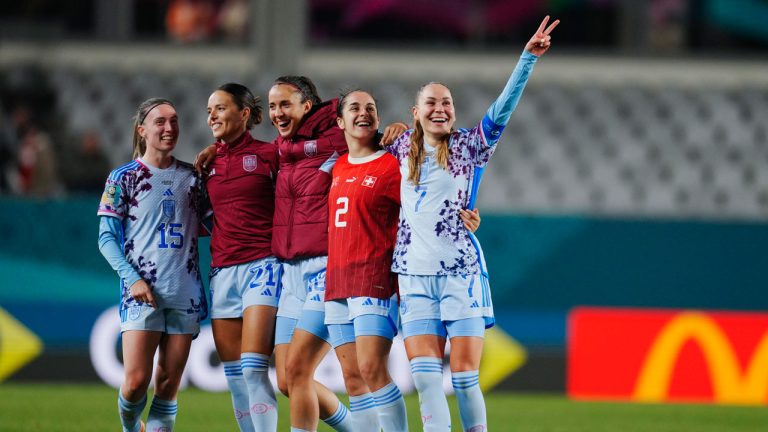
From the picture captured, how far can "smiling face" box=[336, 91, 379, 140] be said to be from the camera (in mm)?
5859

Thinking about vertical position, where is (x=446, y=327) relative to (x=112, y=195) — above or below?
below

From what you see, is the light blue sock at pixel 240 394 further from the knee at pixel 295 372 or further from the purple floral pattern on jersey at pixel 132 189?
the purple floral pattern on jersey at pixel 132 189

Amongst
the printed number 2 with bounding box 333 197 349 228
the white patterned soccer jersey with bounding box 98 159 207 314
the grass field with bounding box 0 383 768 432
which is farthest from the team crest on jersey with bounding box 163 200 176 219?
the grass field with bounding box 0 383 768 432

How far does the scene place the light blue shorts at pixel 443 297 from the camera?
18.6 feet

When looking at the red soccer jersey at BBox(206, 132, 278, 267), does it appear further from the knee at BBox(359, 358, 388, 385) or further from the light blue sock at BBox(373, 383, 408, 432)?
the light blue sock at BBox(373, 383, 408, 432)

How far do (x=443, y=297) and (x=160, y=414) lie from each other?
5.24 ft

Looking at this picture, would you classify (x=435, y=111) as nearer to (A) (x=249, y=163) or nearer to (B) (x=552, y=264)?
(A) (x=249, y=163)

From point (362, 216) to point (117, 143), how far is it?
8724mm

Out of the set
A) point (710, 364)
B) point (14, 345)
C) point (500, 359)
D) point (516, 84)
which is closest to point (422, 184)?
point (516, 84)

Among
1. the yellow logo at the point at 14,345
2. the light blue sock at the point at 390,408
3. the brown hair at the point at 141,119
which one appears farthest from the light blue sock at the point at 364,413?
the yellow logo at the point at 14,345

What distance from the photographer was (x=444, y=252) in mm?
5684

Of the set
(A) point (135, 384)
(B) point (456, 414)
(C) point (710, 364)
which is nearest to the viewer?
(A) point (135, 384)

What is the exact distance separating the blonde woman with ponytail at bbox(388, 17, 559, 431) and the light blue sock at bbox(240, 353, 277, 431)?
79 centimetres

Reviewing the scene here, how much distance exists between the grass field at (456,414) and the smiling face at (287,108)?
2.43 m
